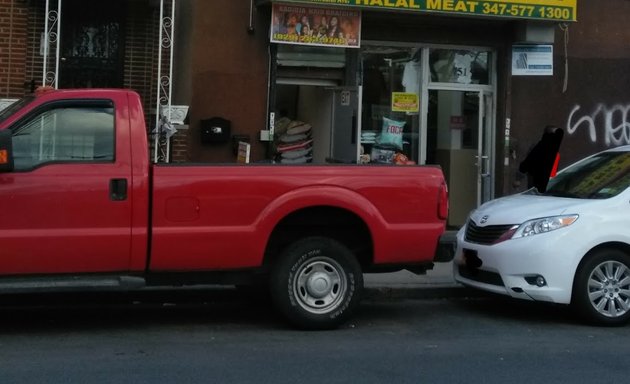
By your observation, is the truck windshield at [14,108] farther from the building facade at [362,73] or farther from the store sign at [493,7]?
the store sign at [493,7]

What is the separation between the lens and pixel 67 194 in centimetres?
611

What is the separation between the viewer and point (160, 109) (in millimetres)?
10820

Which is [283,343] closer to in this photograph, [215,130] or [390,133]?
[215,130]

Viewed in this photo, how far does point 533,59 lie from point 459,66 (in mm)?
1127

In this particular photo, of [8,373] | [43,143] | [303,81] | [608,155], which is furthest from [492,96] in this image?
[8,373]

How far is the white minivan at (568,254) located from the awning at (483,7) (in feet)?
14.1

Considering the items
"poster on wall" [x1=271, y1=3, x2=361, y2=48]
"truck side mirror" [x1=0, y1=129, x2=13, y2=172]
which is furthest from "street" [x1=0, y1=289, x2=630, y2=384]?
"poster on wall" [x1=271, y1=3, x2=361, y2=48]

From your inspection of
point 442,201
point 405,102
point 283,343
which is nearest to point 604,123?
point 405,102

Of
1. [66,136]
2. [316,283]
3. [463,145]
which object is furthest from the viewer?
[463,145]

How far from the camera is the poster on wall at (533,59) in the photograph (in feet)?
39.7

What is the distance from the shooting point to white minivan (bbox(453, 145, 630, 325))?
7.03 m

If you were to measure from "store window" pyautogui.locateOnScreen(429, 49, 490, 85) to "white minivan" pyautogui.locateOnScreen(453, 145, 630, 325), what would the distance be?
520cm

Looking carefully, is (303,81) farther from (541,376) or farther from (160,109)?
(541,376)

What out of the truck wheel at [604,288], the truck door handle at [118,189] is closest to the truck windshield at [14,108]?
the truck door handle at [118,189]
